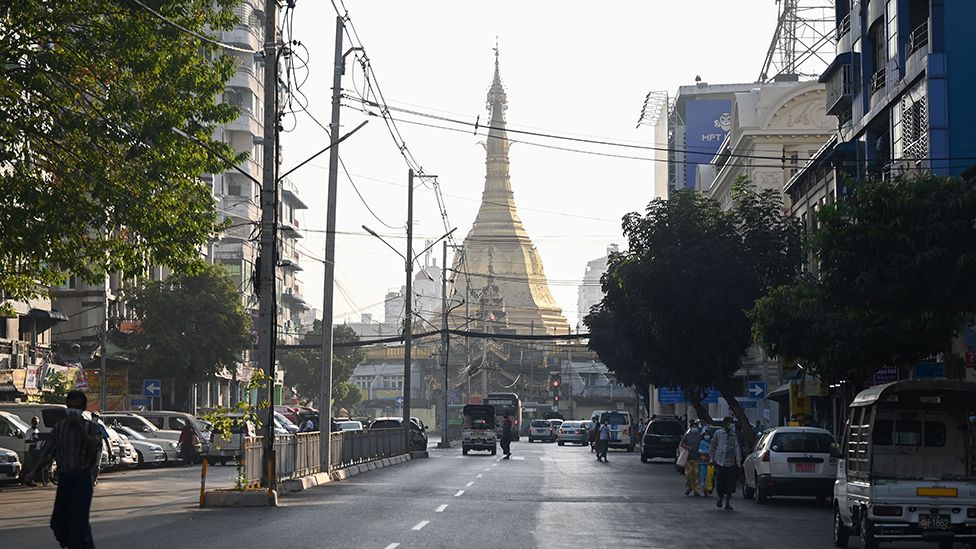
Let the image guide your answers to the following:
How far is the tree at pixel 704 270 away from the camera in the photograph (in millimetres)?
44938

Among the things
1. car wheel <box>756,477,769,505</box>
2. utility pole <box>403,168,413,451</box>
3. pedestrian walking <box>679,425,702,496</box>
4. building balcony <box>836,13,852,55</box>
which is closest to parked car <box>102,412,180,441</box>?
utility pole <box>403,168,413,451</box>

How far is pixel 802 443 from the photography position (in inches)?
1148

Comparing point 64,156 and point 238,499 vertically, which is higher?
point 64,156

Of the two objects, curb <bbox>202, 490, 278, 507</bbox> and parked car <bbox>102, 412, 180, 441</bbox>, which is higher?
parked car <bbox>102, 412, 180, 441</bbox>

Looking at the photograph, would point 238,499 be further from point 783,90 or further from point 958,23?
point 783,90

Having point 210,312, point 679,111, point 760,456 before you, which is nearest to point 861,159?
point 760,456

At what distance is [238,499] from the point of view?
26156 millimetres

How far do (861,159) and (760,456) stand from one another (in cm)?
1668

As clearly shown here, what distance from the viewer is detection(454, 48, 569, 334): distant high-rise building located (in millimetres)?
149000

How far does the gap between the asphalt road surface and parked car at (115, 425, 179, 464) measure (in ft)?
31.2

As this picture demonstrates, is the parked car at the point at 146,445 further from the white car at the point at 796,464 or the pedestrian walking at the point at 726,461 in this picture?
the white car at the point at 796,464

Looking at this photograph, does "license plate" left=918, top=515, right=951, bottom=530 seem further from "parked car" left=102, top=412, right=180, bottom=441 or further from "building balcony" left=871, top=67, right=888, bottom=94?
"parked car" left=102, top=412, right=180, bottom=441

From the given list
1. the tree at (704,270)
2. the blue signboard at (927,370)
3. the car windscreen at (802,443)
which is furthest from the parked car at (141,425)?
the car windscreen at (802,443)

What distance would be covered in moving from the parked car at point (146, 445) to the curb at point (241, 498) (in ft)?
67.5
